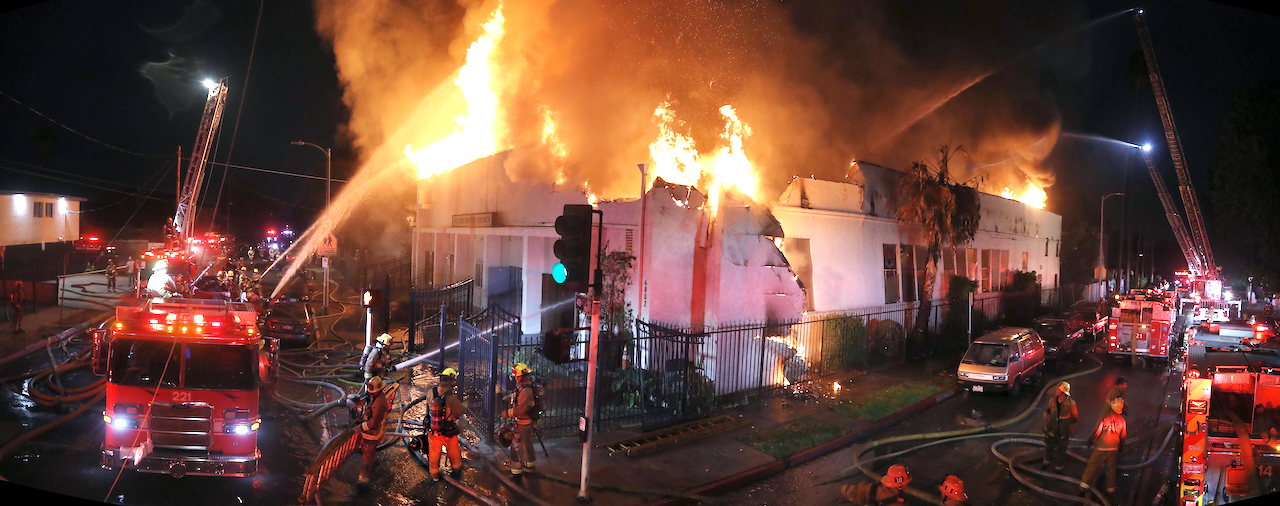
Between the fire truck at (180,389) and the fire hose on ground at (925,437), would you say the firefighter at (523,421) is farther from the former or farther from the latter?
the fire hose on ground at (925,437)

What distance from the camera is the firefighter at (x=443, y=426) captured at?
307 inches

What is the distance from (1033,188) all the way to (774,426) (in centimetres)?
3153

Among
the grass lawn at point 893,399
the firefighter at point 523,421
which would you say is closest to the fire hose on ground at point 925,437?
the grass lawn at point 893,399

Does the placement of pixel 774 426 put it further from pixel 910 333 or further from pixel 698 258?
pixel 910 333

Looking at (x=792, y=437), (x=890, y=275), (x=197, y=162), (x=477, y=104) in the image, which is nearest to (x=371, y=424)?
(x=792, y=437)

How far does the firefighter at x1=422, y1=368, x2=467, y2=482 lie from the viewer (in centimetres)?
780

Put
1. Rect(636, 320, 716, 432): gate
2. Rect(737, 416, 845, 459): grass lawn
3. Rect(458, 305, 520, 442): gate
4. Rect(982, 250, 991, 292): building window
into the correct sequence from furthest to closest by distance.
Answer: Rect(982, 250, 991, 292): building window → Rect(636, 320, 716, 432): gate → Rect(737, 416, 845, 459): grass lawn → Rect(458, 305, 520, 442): gate

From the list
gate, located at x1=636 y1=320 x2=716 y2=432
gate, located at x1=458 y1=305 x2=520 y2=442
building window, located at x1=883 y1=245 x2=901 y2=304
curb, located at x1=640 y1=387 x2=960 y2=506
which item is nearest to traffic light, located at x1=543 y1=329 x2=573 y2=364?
gate, located at x1=458 y1=305 x2=520 y2=442

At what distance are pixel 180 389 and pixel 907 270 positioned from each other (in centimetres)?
2007

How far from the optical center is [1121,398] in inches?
326

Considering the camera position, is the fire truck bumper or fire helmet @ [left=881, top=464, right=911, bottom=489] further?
the fire truck bumper

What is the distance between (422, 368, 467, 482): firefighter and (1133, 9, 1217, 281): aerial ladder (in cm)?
4935

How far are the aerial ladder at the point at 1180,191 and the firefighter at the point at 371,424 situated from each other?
50077 millimetres

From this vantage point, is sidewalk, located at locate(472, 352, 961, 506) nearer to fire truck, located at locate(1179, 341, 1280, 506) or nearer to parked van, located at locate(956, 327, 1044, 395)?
parked van, located at locate(956, 327, 1044, 395)
